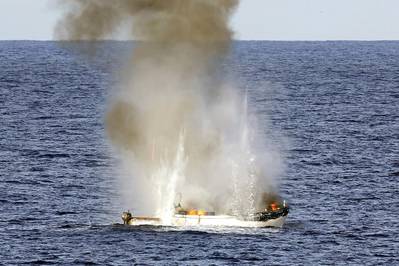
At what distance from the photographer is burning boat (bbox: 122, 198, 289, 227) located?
4289 inches

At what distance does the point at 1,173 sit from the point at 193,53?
4376 cm

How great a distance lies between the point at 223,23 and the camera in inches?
4235

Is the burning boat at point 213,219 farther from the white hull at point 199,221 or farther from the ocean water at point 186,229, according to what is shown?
the ocean water at point 186,229

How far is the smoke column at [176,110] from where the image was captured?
107m

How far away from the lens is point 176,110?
11806 cm

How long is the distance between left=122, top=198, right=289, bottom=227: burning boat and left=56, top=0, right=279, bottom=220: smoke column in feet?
4.72

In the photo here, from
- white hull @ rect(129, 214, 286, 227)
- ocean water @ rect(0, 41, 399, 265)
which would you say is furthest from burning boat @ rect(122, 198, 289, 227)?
ocean water @ rect(0, 41, 399, 265)

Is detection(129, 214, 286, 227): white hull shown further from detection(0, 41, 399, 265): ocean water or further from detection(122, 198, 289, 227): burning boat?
detection(0, 41, 399, 265): ocean water

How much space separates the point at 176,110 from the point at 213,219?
15071 millimetres

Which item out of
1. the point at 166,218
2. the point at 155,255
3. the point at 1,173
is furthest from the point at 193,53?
the point at 1,173

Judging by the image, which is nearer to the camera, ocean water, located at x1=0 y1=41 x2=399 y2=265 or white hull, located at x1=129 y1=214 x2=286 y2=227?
ocean water, located at x1=0 y1=41 x2=399 y2=265

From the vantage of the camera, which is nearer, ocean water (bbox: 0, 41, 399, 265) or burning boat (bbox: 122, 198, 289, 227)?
ocean water (bbox: 0, 41, 399, 265)

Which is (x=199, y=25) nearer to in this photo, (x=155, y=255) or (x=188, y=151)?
(x=188, y=151)

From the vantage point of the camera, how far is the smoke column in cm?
10738
